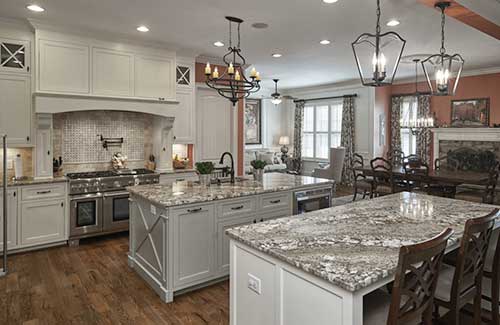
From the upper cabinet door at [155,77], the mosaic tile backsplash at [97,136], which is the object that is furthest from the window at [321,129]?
the mosaic tile backsplash at [97,136]

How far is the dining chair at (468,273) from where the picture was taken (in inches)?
76.2

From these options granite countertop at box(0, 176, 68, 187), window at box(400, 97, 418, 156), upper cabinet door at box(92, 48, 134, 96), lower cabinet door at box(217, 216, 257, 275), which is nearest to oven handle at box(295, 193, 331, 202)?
lower cabinet door at box(217, 216, 257, 275)

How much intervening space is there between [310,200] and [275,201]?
585 millimetres

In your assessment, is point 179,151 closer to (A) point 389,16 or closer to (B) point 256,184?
(B) point 256,184

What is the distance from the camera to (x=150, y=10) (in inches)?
159

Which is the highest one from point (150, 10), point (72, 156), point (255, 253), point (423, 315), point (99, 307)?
point (150, 10)

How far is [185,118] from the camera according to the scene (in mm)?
6008

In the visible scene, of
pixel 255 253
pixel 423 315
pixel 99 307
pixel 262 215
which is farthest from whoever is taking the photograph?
pixel 262 215

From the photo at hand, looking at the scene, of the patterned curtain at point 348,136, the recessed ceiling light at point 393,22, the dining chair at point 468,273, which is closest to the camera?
the dining chair at point 468,273

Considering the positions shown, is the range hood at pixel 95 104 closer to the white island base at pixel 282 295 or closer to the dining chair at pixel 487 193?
the white island base at pixel 282 295

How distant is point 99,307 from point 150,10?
10.4 ft

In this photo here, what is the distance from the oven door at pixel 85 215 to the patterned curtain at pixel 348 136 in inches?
274

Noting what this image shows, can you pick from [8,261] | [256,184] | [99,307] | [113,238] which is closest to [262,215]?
[256,184]

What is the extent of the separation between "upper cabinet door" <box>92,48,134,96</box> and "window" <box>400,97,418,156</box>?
721 cm
